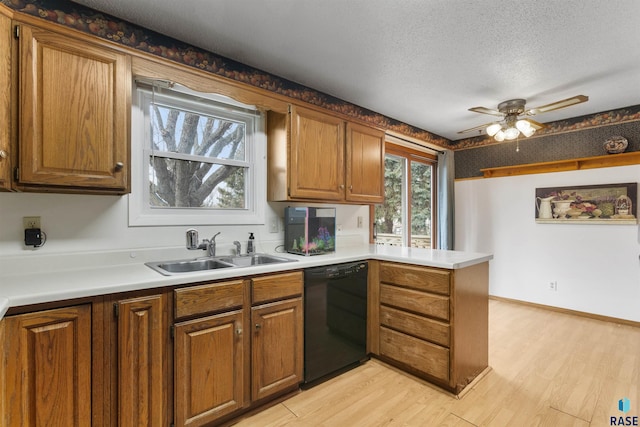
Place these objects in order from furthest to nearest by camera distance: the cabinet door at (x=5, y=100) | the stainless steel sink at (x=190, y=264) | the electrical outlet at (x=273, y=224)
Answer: the electrical outlet at (x=273, y=224) < the stainless steel sink at (x=190, y=264) < the cabinet door at (x=5, y=100)

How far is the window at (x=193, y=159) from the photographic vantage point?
206 centimetres

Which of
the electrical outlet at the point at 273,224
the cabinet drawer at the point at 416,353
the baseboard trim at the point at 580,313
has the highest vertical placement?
the electrical outlet at the point at 273,224

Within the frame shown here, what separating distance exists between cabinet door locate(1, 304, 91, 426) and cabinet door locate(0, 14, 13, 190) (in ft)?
2.16

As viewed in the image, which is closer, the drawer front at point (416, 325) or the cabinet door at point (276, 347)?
the cabinet door at point (276, 347)

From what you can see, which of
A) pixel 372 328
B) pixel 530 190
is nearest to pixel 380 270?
pixel 372 328

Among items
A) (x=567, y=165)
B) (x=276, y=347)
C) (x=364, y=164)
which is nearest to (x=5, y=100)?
(x=276, y=347)

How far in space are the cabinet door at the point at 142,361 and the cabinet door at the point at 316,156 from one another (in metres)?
1.30

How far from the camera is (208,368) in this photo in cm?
167

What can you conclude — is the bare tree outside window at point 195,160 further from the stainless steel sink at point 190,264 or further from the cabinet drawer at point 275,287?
the cabinet drawer at point 275,287

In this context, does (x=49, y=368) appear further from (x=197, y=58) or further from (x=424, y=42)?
(x=424, y=42)

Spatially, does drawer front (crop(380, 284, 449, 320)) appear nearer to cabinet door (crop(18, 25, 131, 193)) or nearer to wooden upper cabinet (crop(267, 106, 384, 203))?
wooden upper cabinet (crop(267, 106, 384, 203))

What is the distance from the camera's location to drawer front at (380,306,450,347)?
2119 millimetres

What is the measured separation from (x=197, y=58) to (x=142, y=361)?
6.47 feet

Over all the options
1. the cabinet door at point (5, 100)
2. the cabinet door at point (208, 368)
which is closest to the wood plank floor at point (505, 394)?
the cabinet door at point (208, 368)
